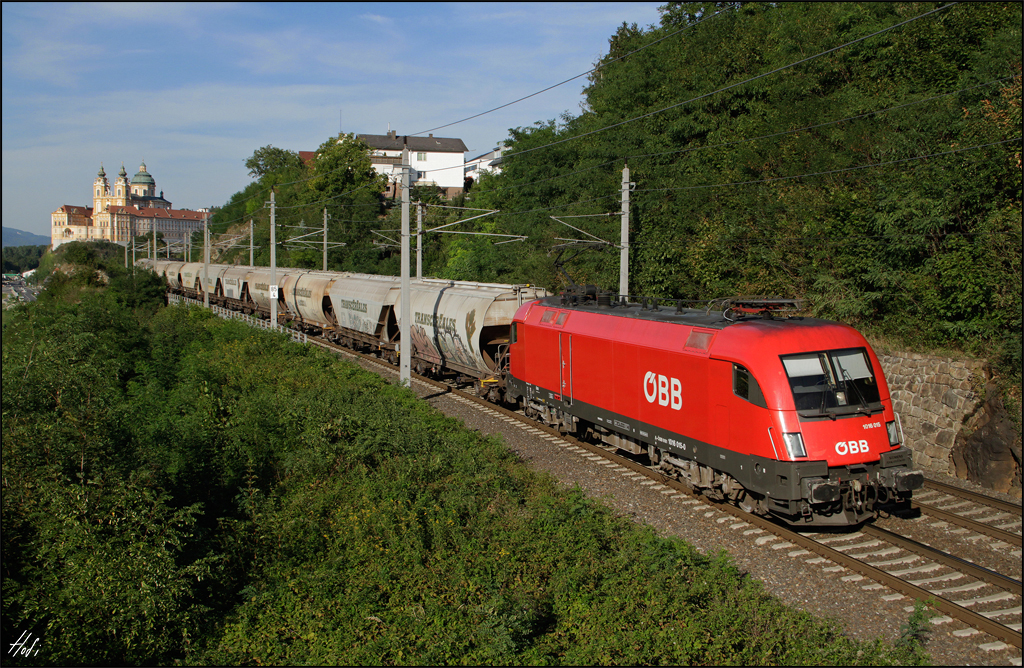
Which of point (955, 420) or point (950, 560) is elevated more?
point (955, 420)

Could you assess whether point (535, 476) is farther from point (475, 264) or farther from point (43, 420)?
point (475, 264)

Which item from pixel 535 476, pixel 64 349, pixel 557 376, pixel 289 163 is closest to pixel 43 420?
pixel 64 349

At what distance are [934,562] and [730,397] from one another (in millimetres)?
3565

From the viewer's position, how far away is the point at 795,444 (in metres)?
10.1

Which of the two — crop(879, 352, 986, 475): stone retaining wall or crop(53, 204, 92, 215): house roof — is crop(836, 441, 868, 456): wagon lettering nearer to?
crop(879, 352, 986, 475): stone retaining wall

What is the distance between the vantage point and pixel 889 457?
10.3 m

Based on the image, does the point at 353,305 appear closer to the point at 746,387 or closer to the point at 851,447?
the point at 746,387

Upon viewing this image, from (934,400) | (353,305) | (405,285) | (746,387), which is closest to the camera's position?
(746,387)

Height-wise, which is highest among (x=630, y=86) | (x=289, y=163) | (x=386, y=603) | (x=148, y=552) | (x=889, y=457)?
(x=289, y=163)

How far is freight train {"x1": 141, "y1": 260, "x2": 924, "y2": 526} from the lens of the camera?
10.2 m

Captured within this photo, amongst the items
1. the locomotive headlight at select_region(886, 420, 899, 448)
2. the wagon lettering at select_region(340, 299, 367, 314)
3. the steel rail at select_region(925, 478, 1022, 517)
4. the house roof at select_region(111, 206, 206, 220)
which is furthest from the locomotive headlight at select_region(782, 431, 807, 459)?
the house roof at select_region(111, 206, 206, 220)

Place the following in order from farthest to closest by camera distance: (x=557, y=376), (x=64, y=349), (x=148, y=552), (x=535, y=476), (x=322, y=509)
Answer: (x=557, y=376)
(x=535, y=476)
(x=64, y=349)
(x=322, y=509)
(x=148, y=552)

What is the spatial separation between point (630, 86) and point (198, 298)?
38.8 meters

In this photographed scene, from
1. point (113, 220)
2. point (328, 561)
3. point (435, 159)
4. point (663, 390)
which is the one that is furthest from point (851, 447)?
point (113, 220)
